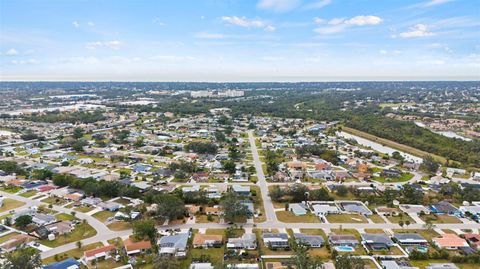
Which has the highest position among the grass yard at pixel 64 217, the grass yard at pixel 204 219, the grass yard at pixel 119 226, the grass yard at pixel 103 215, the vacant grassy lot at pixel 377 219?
the grass yard at pixel 103 215

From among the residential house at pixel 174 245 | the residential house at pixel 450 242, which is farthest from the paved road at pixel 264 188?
the residential house at pixel 450 242

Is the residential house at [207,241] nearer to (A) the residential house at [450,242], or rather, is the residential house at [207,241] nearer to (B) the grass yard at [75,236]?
(B) the grass yard at [75,236]

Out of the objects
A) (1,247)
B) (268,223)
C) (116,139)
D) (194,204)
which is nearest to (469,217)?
(268,223)

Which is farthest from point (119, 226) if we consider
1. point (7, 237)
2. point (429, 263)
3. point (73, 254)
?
point (429, 263)

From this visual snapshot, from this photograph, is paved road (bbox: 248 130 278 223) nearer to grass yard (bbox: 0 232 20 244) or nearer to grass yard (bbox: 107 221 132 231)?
grass yard (bbox: 107 221 132 231)

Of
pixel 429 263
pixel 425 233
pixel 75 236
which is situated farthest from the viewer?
pixel 425 233

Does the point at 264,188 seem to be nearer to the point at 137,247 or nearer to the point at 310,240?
the point at 310,240
